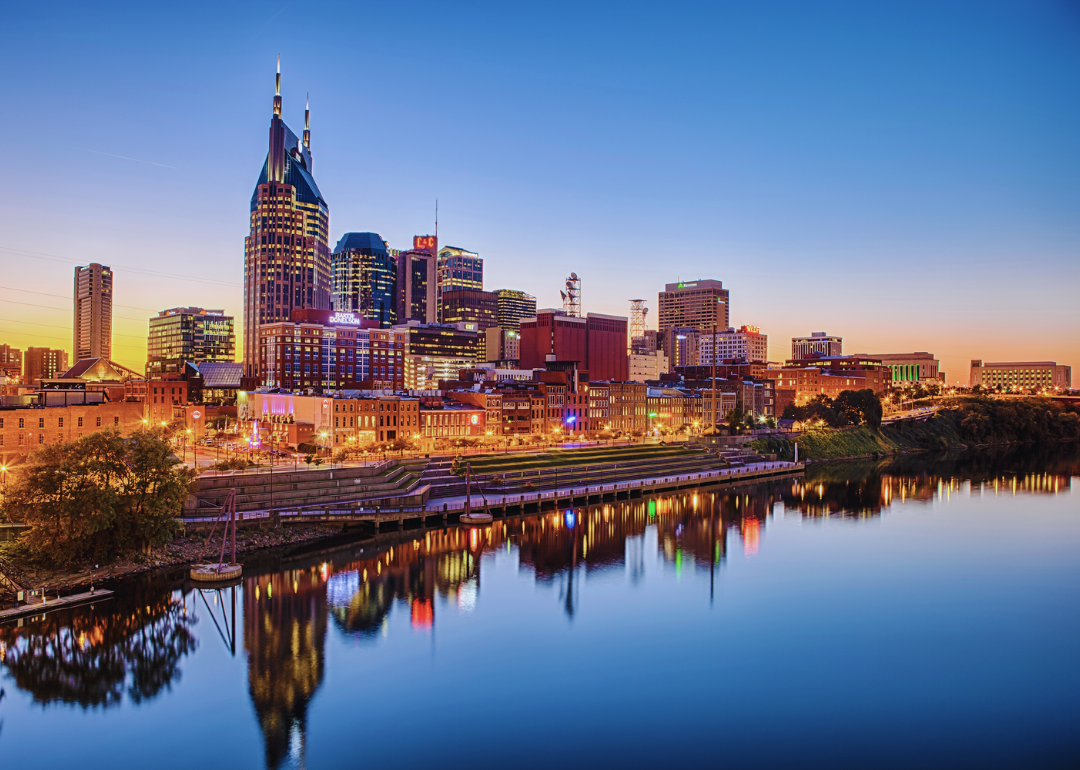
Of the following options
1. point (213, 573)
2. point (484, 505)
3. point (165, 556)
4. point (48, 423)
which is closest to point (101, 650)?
point (213, 573)

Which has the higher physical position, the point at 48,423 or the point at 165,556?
the point at 48,423

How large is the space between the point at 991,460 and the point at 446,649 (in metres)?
124

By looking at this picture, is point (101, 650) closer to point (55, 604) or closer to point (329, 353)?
point (55, 604)

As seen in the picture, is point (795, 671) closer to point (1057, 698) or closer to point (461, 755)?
point (1057, 698)

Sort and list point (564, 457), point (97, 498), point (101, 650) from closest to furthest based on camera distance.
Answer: point (101, 650), point (97, 498), point (564, 457)

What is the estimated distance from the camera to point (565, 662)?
39.2m

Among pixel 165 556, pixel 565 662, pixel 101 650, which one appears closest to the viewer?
pixel 101 650

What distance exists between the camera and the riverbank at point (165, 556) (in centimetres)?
4522

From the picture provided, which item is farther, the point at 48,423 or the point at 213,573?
the point at 48,423

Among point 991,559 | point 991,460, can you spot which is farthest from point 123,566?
point 991,460

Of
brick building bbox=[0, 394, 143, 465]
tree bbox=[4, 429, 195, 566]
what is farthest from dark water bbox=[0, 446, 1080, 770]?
brick building bbox=[0, 394, 143, 465]

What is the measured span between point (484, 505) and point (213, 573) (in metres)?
28.2

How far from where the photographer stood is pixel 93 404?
70.1 meters

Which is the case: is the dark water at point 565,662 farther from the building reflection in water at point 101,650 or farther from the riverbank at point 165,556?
the riverbank at point 165,556
